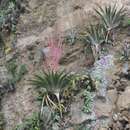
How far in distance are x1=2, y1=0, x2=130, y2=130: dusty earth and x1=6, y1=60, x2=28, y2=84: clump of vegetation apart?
126 millimetres

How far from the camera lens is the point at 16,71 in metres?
11.0

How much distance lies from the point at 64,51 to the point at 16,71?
1.25m

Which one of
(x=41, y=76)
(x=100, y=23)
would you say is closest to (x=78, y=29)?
(x=100, y=23)

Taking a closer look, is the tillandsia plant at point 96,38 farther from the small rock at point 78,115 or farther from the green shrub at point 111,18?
the small rock at point 78,115

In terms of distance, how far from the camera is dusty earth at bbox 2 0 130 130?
887 cm

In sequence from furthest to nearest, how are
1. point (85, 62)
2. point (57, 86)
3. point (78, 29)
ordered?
point (78, 29) < point (85, 62) < point (57, 86)

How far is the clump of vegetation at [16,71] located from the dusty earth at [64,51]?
0.13 metres

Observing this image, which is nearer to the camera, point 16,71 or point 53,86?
point 53,86

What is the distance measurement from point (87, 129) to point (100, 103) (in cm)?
62

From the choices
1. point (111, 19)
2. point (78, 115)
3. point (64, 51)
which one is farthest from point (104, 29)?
point (78, 115)

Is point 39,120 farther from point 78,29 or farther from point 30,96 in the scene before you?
point 78,29

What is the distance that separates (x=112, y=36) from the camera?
10.2 m

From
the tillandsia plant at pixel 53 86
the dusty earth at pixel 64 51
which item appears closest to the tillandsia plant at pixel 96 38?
the dusty earth at pixel 64 51

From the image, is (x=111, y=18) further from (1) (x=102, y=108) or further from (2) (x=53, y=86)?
(1) (x=102, y=108)
